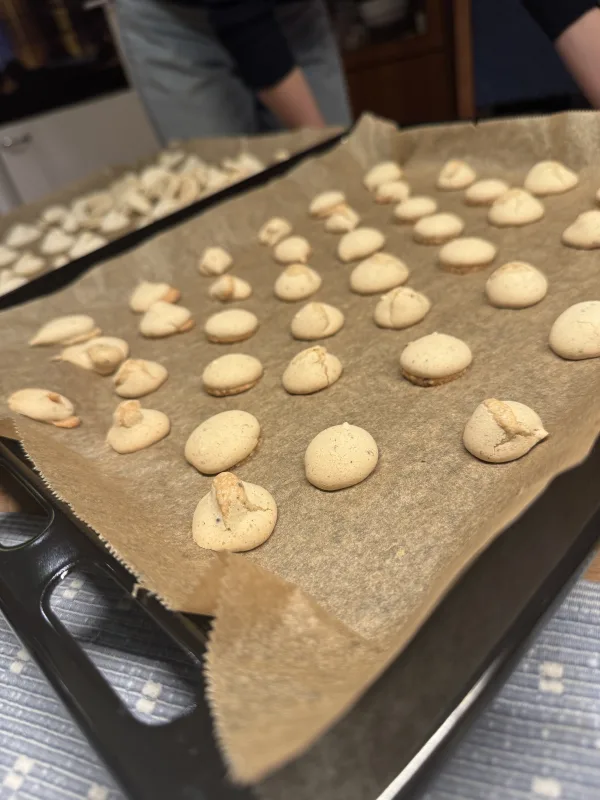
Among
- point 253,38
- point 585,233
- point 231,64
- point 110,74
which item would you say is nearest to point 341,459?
point 585,233

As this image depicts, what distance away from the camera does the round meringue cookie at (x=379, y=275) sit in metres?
1.35

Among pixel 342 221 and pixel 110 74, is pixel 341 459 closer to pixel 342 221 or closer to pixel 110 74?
pixel 342 221

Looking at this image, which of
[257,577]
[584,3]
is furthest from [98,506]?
[584,3]

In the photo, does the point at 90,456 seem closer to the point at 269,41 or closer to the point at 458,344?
the point at 458,344

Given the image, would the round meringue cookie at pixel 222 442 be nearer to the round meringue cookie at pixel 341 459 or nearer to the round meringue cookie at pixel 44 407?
the round meringue cookie at pixel 341 459

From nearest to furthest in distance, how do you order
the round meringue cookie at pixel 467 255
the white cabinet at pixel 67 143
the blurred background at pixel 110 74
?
the round meringue cookie at pixel 467 255
the blurred background at pixel 110 74
the white cabinet at pixel 67 143

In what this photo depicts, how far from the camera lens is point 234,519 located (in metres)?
0.87

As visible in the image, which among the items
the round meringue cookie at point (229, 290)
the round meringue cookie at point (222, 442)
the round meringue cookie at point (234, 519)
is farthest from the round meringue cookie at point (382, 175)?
the round meringue cookie at point (234, 519)

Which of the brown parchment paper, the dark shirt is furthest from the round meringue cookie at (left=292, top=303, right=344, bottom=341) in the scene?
the dark shirt

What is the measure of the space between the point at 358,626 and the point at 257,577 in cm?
16

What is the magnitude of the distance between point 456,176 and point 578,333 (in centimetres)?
80

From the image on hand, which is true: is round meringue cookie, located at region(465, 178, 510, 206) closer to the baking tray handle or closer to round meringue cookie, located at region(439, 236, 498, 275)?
round meringue cookie, located at region(439, 236, 498, 275)

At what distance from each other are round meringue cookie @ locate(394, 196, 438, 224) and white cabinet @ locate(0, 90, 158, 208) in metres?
2.06

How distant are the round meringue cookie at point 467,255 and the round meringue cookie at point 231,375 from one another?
1.59 ft
